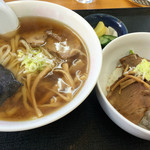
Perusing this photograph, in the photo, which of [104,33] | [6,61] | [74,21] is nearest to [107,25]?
[104,33]

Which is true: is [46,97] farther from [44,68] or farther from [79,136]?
[79,136]

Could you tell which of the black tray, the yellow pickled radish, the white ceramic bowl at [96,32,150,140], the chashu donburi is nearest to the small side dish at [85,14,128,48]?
the yellow pickled radish

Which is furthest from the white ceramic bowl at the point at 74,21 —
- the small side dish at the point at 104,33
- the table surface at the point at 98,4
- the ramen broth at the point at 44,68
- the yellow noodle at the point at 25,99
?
the table surface at the point at 98,4

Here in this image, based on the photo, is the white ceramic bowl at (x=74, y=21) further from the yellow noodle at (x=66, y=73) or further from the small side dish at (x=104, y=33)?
the small side dish at (x=104, y=33)

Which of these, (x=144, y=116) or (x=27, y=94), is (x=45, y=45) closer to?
(x=27, y=94)

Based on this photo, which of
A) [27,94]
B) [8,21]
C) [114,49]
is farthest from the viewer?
[114,49]

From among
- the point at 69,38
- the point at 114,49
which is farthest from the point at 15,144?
the point at 114,49
